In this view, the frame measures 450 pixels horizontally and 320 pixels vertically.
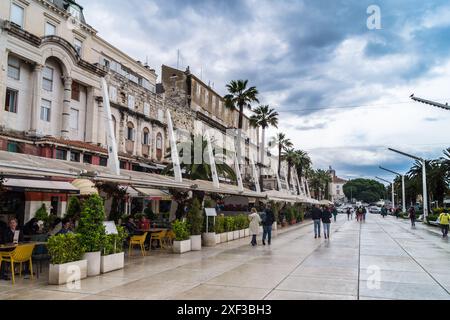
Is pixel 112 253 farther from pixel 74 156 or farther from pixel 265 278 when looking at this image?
pixel 74 156

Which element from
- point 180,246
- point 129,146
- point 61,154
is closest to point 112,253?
point 180,246

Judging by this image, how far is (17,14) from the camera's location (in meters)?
24.2

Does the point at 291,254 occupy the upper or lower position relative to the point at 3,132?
lower

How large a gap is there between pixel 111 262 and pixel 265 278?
4.17 meters

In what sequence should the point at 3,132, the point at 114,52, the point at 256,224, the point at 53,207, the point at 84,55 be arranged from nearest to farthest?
the point at 256,224 < the point at 3,132 < the point at 53,207 < the point at 84,55 < the point at 114,52

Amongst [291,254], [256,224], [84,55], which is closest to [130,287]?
[291,254]

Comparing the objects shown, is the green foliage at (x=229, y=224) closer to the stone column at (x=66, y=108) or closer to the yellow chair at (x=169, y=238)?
the yellow chair at (x=169, y=238)

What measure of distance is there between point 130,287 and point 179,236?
628 cm

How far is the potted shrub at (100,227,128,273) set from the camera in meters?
10.4

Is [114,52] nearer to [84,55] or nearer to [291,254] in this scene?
[84,55]

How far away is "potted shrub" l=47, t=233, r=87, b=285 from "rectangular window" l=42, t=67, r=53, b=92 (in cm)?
1985

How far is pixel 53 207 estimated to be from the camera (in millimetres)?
26484

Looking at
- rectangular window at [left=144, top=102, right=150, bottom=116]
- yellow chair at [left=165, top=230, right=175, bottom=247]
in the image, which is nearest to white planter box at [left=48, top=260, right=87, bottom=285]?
yellow chair at [left=165, top=230, right=175, bottom=247]

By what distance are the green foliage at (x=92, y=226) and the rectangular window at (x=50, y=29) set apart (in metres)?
20.8
